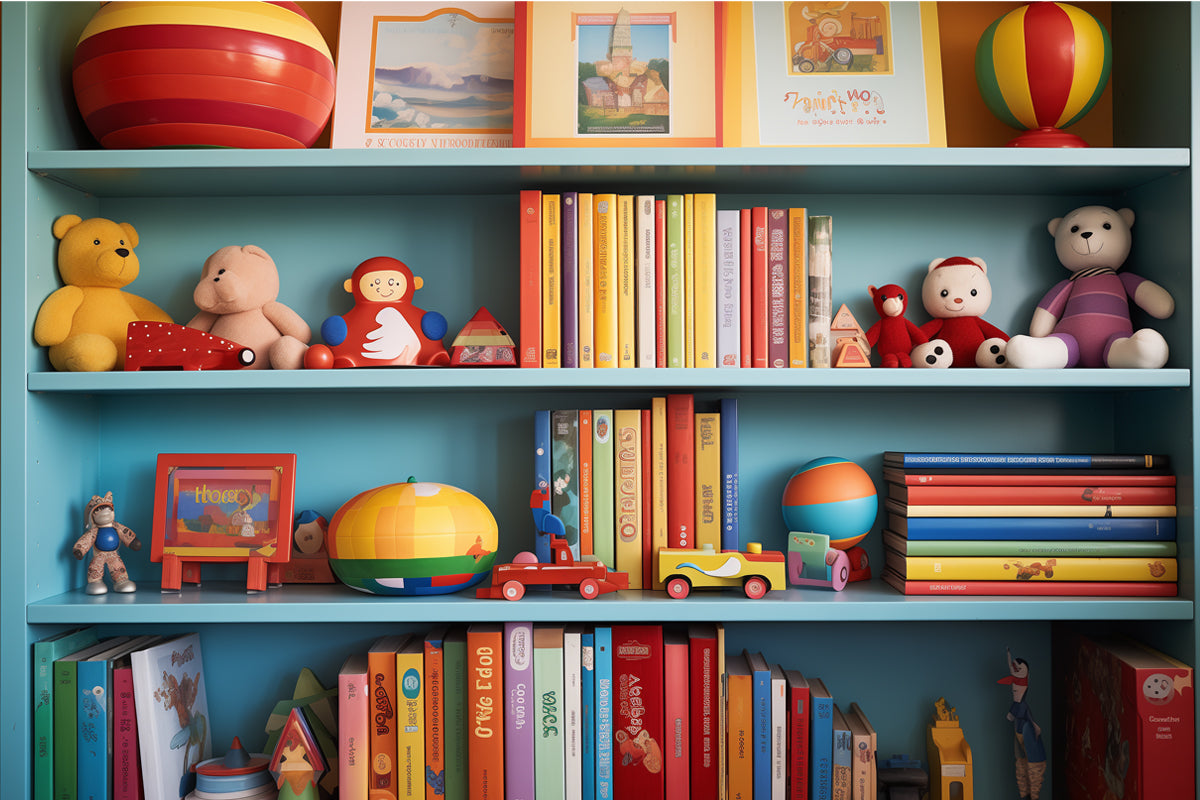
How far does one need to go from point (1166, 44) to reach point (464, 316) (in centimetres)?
119

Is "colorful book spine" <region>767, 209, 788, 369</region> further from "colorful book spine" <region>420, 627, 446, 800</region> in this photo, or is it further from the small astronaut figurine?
the small astronaut figurine

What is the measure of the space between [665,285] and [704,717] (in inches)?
26.0

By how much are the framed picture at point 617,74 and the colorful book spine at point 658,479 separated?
422mm

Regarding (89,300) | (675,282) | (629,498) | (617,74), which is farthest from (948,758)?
(89,300)

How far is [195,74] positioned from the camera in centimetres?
117

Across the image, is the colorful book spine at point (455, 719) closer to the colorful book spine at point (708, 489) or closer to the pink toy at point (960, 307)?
the colorful book spine at point (708, 489)

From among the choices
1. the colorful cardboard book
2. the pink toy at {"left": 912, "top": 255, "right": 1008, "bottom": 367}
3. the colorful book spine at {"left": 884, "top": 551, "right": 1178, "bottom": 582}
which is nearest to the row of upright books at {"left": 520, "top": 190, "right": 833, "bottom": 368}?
the pink toy at {"left": 912, "top": 255, "right": 1008, "bottom": 367}

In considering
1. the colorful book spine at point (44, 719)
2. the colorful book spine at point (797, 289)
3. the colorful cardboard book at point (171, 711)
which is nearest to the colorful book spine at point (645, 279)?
the colorful book spine at point (797, 289)

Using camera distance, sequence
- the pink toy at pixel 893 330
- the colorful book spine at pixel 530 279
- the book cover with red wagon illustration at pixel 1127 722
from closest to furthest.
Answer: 1. the book cover with red wagon illustration at pixel 1127 722
2. the colorful book spine at pixel 530 279
3. the pink toy at pixel 893 330

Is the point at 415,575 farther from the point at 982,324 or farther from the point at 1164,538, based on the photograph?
the point at 1164,538

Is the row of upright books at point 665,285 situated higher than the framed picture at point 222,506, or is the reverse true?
the row of upright books at point 665,285

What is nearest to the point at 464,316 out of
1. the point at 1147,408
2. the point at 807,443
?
the point at 807,443

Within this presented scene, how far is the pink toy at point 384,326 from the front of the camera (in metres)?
1.31

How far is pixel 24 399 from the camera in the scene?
1.19m
